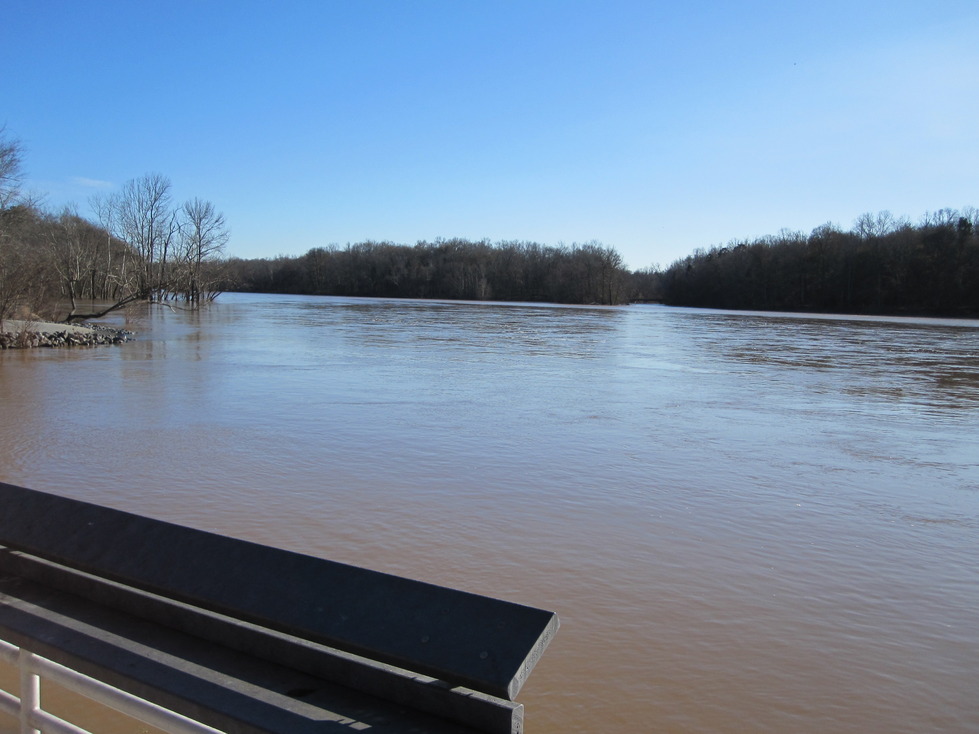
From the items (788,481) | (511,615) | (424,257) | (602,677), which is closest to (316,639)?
(511,615)

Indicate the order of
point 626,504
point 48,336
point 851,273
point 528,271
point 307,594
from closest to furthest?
point 307,594, point 626,504, point 48,336, point 851,273, point 528,271

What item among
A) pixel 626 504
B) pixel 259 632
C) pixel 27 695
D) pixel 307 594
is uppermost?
pixel 307 594

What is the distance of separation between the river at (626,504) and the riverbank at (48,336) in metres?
5.70

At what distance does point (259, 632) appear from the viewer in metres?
2.29

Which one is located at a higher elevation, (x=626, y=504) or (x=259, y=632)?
(x=259, y=632)

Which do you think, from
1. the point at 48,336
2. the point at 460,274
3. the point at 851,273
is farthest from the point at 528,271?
the point at 48,336

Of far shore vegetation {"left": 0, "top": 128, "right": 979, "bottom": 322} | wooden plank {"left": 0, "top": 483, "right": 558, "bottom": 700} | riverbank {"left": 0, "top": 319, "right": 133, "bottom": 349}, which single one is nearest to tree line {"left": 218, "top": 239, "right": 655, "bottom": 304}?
far shore vegetation {"left": 0, "top": 128, "right": 979, "bottom": 322}

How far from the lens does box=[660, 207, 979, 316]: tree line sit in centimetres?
7262

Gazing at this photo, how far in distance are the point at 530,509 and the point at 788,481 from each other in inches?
121

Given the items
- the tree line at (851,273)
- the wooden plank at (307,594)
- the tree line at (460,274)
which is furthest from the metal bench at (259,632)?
the tree line at (460,274)

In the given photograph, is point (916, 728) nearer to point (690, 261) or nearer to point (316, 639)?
point (316, 639)

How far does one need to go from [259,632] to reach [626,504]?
17.6ft

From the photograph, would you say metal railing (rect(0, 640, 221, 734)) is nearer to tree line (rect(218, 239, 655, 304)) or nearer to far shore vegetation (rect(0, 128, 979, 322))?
far shore vegetation (rect(0, 128, 979, 322))

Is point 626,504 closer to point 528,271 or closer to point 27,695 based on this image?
point 27,695
